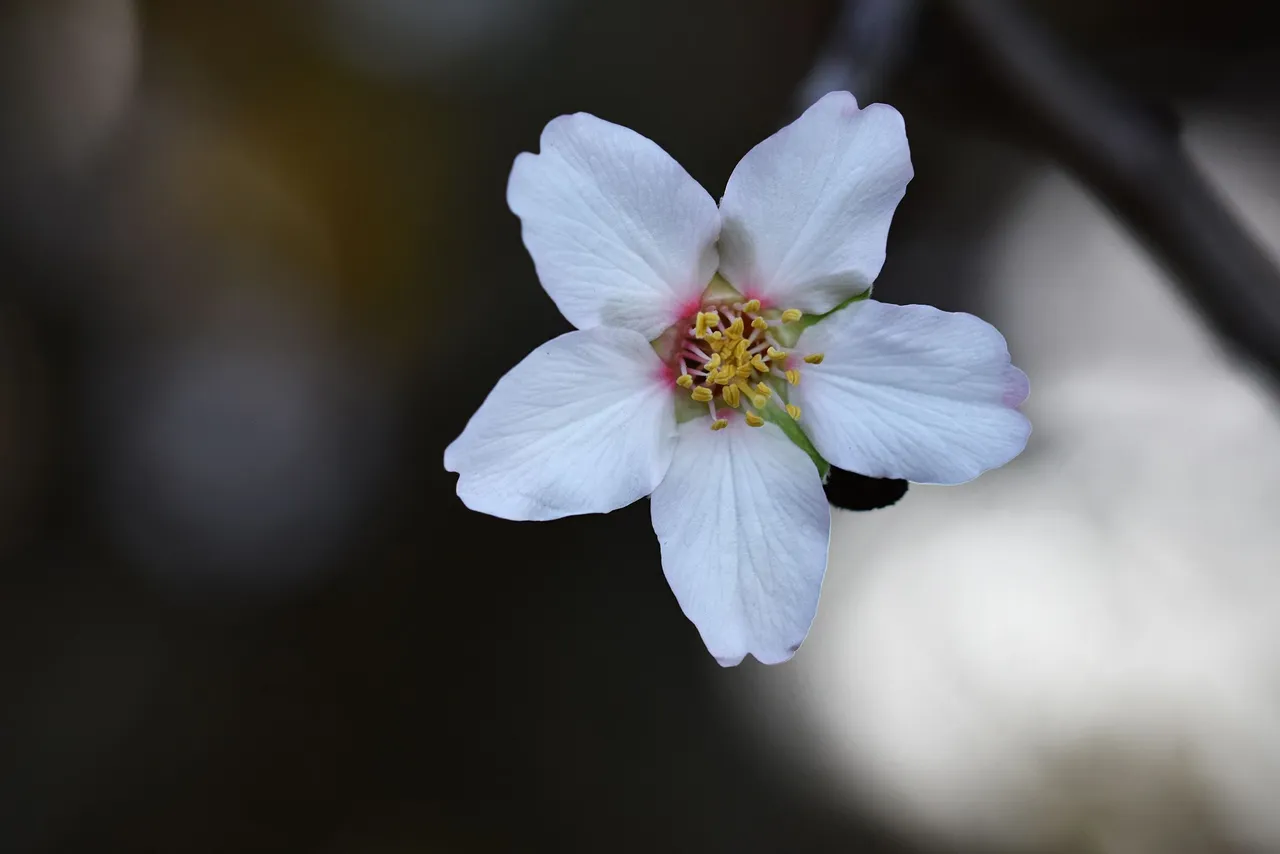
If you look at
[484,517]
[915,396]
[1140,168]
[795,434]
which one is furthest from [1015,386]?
[484,517]

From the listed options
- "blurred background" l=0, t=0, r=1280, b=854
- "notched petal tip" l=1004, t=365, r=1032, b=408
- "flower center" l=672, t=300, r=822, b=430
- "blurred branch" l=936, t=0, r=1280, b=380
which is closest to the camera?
"notched petal tip" l=1004, t=365, r=1032, b=408

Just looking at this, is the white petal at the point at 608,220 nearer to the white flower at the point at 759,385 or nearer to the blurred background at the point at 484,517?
the white flower at the point at 759,385

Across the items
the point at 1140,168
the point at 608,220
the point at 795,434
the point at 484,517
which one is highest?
the point at 1140,168

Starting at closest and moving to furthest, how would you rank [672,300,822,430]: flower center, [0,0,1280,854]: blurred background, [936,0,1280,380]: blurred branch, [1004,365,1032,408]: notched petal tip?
[1004,365,1032,408]: notched petal tip, [672,300,822,430]: flower center, [936,0,1280,380]: blurred branch, [0,0,1280,854]: blurred background

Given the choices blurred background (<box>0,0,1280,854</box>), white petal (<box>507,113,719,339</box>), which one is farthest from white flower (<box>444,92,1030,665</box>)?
blurred background (<box>0,0,1280,854</box>)

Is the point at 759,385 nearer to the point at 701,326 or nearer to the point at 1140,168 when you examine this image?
the point at 701,326

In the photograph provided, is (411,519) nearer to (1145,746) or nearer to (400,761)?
(400,761)

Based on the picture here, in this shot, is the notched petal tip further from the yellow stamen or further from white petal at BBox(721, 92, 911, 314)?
the yellow stamen
